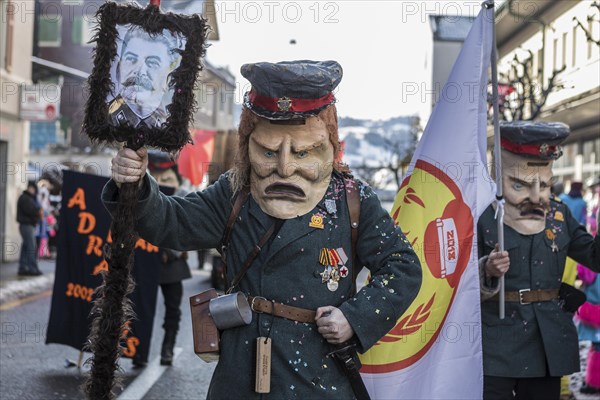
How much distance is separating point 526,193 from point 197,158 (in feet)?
33.4

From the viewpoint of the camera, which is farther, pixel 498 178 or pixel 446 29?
pixel 446 29

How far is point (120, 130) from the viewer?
123 inches

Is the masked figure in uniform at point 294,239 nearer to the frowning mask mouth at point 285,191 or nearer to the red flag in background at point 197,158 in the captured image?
the frowning mask mouth at point 285,191

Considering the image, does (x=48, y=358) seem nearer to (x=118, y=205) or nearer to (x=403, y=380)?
(x=403, y=380)

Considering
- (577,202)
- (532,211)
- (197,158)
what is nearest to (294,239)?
(532,211)

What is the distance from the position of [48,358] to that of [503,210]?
5.08m

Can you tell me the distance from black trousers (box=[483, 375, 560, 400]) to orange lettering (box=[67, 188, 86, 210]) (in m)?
3.97

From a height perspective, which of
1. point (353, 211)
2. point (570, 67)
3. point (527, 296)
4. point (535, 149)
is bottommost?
point (527, 296)

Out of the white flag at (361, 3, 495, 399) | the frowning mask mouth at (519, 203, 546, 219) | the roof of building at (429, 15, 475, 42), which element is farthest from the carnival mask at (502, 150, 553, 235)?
the roof of building at (429, 15, 475, 42)

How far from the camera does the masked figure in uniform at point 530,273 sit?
16.2 feet

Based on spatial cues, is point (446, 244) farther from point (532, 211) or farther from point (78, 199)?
point (78, 199)

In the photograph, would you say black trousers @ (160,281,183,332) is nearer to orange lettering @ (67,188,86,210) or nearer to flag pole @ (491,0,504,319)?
orange lettering @ (67,188,86,210)

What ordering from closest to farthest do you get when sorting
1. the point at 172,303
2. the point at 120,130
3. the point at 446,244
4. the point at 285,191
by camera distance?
the point at 120,130 → the point at 285,191 → the point at 446,244 → the point at 172,303

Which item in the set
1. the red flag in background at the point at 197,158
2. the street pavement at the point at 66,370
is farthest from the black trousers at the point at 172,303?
the red flag in background at the point at 197,158
